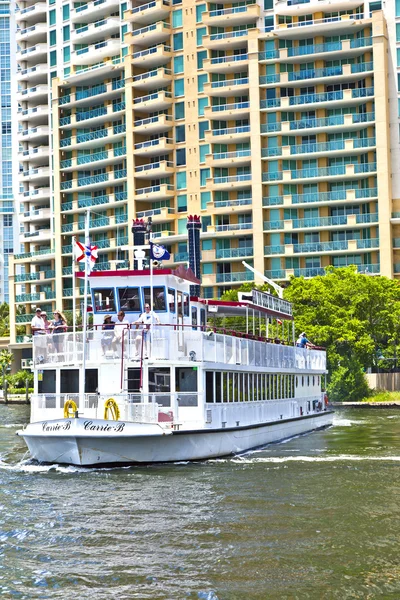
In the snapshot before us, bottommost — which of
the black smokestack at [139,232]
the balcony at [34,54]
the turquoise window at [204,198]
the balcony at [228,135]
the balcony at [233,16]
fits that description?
the black smokestack at [139,232]

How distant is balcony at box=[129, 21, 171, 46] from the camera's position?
111438mm

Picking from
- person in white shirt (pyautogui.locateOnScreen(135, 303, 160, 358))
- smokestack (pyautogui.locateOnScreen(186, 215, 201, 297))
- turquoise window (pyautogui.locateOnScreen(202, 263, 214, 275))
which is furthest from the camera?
turquoise window (pyautogui.locateOnScreen(202, 263, 214, 275))

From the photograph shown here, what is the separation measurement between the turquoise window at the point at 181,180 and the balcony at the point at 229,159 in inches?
176

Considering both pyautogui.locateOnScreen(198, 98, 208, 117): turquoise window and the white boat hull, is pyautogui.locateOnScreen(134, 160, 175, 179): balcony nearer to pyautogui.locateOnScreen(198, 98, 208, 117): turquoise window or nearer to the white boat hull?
pyautogui.locateOnScreen(198, 98, 208, 117): turquoise window

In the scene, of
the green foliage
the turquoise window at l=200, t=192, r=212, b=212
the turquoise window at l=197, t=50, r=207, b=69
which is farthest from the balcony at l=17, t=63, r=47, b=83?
the green foliage

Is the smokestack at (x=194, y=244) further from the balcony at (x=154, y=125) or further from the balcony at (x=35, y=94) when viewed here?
the balcony at (x=35, y=94)

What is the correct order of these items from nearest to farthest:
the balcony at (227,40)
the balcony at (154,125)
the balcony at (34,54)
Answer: the balcony at (227,40) → the balcony at (154,125) → the balcony at (34,54)

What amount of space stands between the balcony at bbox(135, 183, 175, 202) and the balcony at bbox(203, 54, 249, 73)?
1283cm

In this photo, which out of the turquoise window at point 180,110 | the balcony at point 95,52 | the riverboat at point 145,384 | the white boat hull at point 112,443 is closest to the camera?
the white boat hull at point 112,443

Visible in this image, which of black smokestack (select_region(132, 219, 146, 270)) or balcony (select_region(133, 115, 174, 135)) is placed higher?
balcony (select_region(133, 115, 174, 135))

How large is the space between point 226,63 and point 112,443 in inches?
3144

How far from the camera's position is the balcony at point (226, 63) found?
10550cm

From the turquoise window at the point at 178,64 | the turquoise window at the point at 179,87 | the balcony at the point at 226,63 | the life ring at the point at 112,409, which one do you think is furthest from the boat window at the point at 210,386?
the turquoise window at the point at 178,64

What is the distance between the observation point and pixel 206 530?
22.4m
